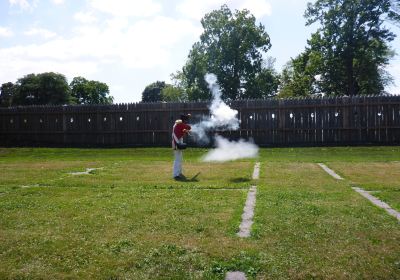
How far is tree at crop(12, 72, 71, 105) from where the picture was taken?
248 feet

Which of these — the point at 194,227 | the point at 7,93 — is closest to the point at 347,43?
the point at 194,227

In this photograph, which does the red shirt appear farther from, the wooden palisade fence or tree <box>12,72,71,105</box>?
tree <box>12,72,71,105</box>

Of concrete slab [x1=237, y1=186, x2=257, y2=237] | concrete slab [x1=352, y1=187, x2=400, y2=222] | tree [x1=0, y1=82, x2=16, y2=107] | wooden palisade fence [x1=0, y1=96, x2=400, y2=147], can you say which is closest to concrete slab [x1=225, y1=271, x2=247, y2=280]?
concrete slab [x1=237, y1=186, x2=257, y2=237]

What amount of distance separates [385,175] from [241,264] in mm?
9472

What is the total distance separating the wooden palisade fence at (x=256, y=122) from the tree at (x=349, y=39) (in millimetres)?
12745

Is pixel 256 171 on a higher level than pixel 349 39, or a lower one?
lower

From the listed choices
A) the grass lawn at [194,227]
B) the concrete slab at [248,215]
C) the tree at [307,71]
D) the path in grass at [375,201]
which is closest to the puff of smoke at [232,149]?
the grass lawn at [194,227]

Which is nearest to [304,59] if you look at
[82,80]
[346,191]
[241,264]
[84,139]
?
[84,139]

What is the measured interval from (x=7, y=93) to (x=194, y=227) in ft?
269

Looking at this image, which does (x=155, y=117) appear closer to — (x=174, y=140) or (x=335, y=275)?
(x=174, y=140)

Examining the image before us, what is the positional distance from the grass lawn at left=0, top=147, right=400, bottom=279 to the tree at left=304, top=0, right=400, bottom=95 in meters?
23.4

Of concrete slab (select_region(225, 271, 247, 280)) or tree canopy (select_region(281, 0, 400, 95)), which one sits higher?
tree canopy (select_region(281, 0, 400, 95))

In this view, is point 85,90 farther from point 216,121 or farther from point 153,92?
point 216,121

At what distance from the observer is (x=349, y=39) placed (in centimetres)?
3469
